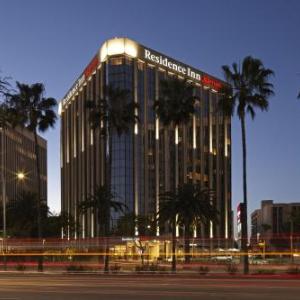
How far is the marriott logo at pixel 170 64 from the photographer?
148012mm

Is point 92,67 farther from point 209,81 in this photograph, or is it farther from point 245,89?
point 245,89

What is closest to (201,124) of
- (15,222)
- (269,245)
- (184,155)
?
(184,155)

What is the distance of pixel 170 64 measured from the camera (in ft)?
509

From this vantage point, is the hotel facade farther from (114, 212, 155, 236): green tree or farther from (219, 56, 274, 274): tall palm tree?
(219, 56, 274, 274): tall palm tree

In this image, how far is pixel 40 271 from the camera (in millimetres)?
52531

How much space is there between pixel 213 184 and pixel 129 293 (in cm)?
14097

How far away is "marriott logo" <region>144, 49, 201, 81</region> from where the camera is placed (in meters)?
148

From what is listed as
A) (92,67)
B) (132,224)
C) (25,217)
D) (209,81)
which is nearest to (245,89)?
(25,217)

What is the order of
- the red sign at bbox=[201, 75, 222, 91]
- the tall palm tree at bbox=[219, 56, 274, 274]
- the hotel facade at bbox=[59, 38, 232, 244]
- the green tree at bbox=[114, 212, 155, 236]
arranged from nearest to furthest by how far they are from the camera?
the tall palm tree at bbox=[219, 56, 274, 274] → the green tree at bbox=[114, 212, 155, 236] → the hotel facade at bbox=[59, 38, 232, 244] → the red sign at bbox=[201, 75, 222, 91]

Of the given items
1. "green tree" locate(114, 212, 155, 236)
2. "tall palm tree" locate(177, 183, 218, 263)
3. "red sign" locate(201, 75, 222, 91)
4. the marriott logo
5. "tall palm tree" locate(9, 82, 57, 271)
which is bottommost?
"green tree" locate(114, 212, 155, 236)

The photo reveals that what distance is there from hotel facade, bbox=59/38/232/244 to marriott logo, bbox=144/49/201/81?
0.07ft

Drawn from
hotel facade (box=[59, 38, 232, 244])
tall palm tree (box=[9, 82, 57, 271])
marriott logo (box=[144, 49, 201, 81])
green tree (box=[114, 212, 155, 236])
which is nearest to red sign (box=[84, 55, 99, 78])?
hotel facade (box=[59, 38, 232, 244])

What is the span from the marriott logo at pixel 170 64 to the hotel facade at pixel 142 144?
0.02 meters

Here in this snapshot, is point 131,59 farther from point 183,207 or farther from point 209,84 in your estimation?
point 183,207
